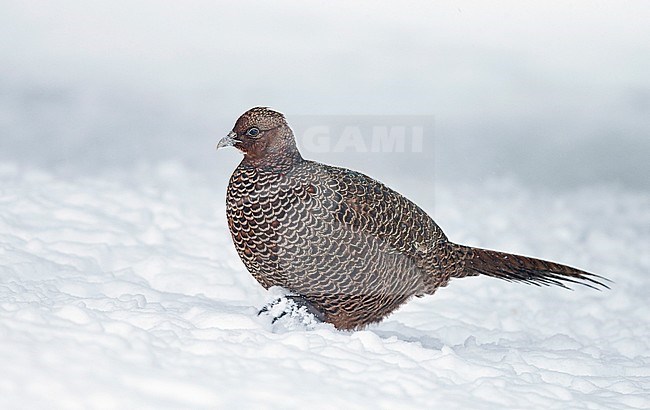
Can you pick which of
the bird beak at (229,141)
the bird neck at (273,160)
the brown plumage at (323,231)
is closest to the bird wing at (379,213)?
the brown plumage at (323,231)

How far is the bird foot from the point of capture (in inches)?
159

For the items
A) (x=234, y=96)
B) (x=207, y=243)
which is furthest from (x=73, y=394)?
(x=234, y=96)

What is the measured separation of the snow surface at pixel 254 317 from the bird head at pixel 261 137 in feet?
2.30

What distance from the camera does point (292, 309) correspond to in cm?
407

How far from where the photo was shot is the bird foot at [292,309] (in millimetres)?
4035

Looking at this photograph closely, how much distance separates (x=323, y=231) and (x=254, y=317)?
1.53ft

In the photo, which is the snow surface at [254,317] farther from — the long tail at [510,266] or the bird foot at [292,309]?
the long tail at [510,266]

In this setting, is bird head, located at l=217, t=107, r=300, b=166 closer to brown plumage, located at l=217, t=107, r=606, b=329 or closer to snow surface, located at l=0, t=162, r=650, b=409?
brown plumage, located at l=217, t=107, r=606, b=329

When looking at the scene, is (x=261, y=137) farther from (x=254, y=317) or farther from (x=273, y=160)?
(x=254, y=317)

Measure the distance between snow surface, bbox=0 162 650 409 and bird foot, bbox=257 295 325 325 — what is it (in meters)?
0.07

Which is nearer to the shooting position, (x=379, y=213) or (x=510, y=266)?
(x=379, y=213)

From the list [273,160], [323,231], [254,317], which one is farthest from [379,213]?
[254,317]

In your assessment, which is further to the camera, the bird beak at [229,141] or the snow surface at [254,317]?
the bird beak at [229,141]

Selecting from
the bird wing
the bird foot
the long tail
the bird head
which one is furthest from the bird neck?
the long tail
